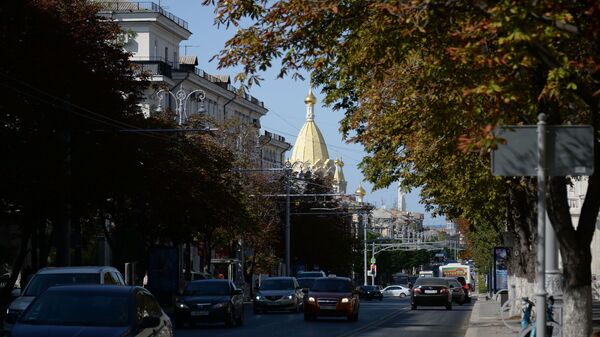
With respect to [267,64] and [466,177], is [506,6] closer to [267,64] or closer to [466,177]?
[267,64]

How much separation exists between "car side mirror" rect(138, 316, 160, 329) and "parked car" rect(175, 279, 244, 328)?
21855 millimetres

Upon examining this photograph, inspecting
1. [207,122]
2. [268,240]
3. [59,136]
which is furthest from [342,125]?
[268,240]

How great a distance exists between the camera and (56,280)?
2731cm

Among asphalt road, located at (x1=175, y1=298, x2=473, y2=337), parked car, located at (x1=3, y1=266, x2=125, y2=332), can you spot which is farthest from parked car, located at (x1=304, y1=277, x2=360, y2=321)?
parked car, located at (x1=3, y1=266, x2=125, y2=332)

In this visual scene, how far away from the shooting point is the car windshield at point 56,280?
1061 inches

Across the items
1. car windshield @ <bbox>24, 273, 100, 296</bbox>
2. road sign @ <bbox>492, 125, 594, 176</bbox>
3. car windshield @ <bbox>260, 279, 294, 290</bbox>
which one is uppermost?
road sign @ <bbox>492, 125, 594, 176</bbox>

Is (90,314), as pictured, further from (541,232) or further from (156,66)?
(156,66)

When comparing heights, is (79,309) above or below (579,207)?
below

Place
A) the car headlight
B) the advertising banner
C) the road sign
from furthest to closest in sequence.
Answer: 1. the advertising banner
2. the car headlight
3. the road sign

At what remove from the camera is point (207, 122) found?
70875 mm

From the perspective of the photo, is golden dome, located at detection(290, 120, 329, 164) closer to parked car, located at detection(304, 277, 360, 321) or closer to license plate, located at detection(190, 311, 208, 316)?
parked car, located at detection(304, 277, 360, 321)

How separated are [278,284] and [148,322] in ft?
124

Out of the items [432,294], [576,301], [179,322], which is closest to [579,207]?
[432,294]

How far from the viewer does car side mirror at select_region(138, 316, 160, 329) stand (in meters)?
16.0
